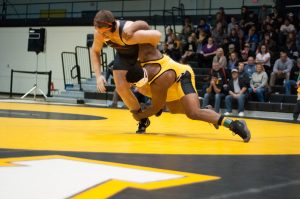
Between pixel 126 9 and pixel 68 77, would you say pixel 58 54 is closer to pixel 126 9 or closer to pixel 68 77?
pixel 68 77

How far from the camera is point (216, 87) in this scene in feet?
40.9

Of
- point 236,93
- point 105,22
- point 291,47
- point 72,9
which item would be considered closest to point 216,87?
point 236,93

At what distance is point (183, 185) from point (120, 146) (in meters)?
1.74

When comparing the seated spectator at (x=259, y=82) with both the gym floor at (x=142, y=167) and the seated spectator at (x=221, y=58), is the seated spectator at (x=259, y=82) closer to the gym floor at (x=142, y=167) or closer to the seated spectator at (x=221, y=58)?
the seated spectator at (x=221, y=58)

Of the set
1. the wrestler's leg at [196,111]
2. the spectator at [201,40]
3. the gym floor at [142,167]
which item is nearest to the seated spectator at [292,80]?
the spectator at [201,40]

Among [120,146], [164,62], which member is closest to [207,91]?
[164,62]

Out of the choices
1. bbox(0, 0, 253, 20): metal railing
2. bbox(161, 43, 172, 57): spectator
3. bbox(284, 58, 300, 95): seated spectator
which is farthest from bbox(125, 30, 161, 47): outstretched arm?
bbox(0, 0, 253, 20): metal railing

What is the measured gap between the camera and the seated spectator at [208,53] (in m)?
14.5

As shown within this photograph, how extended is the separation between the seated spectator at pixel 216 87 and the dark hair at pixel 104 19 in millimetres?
7630

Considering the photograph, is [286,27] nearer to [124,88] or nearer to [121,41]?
[124,88]

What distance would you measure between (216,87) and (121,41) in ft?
24.7

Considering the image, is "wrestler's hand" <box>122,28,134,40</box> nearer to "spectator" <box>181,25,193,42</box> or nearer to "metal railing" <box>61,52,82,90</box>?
"spectator" <box>181,25,193,42</box>

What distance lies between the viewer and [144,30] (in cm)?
514

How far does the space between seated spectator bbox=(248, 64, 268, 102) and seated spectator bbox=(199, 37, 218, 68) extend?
87.2 inches
